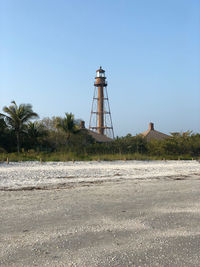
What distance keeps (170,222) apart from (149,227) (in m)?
0.52

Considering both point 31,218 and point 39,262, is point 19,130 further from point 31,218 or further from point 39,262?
point 39,262

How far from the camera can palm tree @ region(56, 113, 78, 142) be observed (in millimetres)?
24403

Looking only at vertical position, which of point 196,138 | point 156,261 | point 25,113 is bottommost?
point 156,261

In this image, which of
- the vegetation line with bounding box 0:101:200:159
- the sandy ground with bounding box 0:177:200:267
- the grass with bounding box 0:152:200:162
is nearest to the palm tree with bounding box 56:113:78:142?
the vegetation line with bounding box 0:101:200:159

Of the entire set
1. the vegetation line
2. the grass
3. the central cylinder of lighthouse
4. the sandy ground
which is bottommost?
the sandy ground

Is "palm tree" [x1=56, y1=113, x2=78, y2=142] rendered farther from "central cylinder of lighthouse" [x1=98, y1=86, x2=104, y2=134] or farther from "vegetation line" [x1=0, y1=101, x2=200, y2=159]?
"central cylinder of lighthouse" [x1=98, y1=86, x2=104, y2=134]

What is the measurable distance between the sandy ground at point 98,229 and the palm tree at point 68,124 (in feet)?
56.3

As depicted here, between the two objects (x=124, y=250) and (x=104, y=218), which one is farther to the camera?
(x=104, y=218)

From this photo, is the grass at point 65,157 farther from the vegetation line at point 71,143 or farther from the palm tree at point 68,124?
the palm tree at point 68,124

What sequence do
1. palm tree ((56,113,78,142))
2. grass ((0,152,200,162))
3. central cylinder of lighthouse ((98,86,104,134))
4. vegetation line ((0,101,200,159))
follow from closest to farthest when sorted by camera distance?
grass ((0,152,200,162)), vegetation line ((0,101,200,159)), palm tree ((56,113,78,142)), central cylinder of lighthouse ((98,86,104,134))

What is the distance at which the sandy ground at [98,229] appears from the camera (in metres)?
3.43

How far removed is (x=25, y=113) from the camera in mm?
22250

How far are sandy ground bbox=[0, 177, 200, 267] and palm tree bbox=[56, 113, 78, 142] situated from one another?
17.1 m

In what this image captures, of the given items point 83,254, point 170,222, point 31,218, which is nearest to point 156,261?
point 83,254
